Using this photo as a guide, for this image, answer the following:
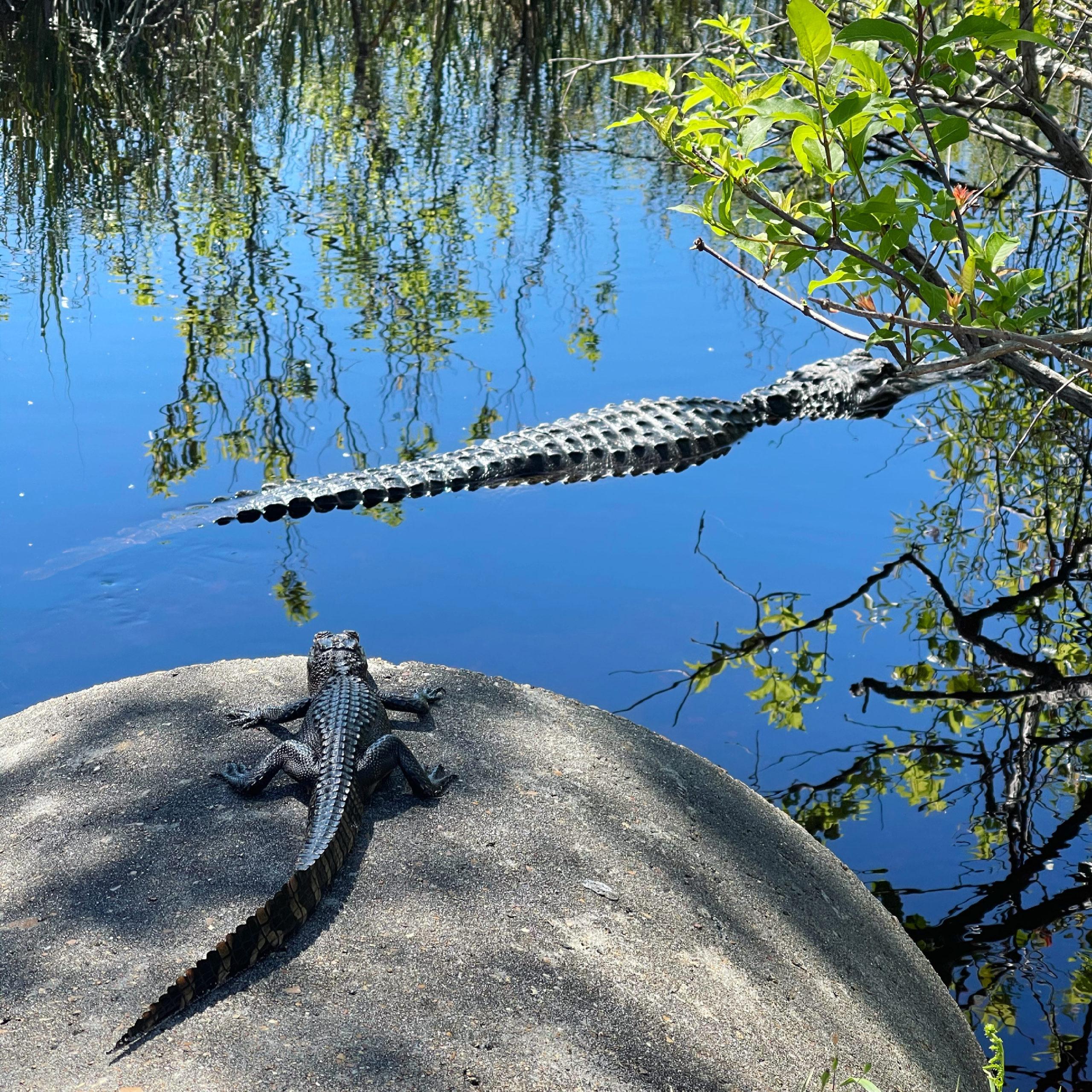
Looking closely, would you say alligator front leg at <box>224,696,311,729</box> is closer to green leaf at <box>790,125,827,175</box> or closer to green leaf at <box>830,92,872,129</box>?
green leaf at <box>790,125,827,175</box>

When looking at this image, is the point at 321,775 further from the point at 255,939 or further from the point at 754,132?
the point at 754,132

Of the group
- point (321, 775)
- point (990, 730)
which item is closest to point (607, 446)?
point (990, 730)

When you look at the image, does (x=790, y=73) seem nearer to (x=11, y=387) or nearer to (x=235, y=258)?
(x=11, y=387)

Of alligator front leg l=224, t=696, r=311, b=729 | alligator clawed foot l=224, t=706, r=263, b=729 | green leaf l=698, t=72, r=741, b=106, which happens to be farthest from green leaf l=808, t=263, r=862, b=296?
alligator clawed foot l=224, t=706, r=263, b=729

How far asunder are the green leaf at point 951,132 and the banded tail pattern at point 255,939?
7.22 feet

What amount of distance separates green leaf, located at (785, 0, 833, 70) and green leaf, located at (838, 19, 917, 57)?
4 centimetres

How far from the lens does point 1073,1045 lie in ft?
9.77

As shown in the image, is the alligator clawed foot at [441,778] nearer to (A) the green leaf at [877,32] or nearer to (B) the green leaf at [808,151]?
(B) the green leaf at [808,151]

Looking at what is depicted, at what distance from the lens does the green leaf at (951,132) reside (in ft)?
8.12

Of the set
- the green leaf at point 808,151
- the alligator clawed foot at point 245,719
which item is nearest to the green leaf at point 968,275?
the green leaf at point 808,151

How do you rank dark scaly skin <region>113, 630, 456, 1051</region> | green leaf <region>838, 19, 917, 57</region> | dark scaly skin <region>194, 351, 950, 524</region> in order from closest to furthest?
green leaf <region>838, 19, 917, 57</region>
dark scaly skin <region>113, 630, 456, 1051</region>
dark scaly skin <region>194, 351, 950, 524</region>

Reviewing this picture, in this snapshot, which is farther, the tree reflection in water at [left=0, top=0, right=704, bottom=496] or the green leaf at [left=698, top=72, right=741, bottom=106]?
the tree reflection in water at [left=0, top=0, right=704, bottom=496]

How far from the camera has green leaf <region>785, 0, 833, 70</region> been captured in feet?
7.06

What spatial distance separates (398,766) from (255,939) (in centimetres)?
84
